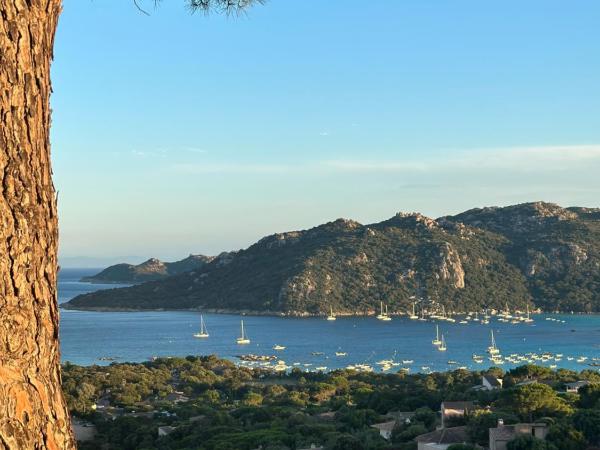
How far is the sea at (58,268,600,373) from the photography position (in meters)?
74.2

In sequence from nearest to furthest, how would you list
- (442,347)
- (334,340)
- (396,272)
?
(442,347) < (334,340) < (396,272)

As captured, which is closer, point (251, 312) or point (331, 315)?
point (331, 315)

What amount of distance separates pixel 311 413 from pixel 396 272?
344ft

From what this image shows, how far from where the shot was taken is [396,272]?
13338cm

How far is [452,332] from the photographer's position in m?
102

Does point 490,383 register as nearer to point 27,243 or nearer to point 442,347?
point 27,243

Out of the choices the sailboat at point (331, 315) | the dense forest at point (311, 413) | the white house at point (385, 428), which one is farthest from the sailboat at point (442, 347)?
the white house at point (385, 428)

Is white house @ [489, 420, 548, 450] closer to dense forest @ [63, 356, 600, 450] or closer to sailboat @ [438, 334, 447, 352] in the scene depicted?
dense forest @ [63, 356, 600, 450]

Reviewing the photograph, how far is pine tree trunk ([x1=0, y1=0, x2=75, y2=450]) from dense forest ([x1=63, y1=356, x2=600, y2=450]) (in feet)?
54.3

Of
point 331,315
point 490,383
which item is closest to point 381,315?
point 331,315

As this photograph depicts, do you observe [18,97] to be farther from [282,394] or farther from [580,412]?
[282,394]

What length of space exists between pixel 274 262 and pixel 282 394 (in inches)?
3895

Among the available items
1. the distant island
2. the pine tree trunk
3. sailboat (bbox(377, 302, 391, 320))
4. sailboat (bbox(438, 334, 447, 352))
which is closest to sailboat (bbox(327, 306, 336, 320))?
the distant island

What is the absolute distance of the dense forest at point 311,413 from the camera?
20312 mm
